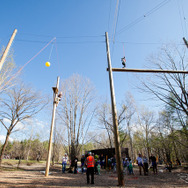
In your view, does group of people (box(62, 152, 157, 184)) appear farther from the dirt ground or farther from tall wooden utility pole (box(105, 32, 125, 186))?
tall wooden utility pole (box(105, 32, 125, 186))

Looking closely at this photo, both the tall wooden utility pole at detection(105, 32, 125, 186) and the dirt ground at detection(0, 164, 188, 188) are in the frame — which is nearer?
the tall wooden utility pole at detection(105, 32, 125, 186)

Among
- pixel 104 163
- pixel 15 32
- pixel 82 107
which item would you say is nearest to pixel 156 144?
pixel 104 163

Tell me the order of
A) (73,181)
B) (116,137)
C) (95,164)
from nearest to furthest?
1. (116,137)
2. (73,181)
3. (95,164)

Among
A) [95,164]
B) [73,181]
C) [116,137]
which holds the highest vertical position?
[116,137]

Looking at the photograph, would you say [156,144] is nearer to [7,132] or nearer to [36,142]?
[7,132]

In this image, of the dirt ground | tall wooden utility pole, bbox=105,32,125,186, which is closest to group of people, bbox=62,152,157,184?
the dirt ground

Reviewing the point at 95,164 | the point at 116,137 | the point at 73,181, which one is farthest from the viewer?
the point at 95,164

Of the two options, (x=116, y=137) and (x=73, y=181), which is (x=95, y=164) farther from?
(x=116, y=137)

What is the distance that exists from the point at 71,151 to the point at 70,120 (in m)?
3.28

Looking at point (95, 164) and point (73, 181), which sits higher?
point (95, 164)

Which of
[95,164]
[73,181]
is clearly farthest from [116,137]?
[95,164]

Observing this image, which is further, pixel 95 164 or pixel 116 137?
pixel 95 164

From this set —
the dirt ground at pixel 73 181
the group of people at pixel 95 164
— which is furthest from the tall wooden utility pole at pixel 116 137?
the group of people at pixel 95 164

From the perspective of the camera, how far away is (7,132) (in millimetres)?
14672
